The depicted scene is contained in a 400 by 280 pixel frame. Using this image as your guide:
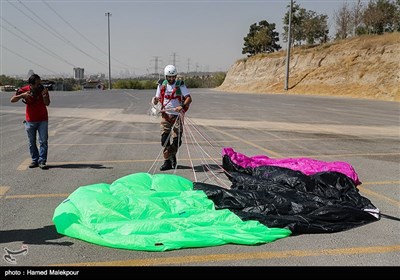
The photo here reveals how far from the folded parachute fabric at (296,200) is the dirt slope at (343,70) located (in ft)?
94.2

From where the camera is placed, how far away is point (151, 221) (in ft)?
13.5

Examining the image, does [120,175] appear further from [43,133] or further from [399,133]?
[399,133]

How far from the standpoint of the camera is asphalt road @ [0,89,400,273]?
3.55 meters

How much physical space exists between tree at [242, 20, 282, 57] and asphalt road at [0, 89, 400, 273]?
180ft

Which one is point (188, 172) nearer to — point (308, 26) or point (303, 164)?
point (303, 164)

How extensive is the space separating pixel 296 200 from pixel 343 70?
38199 millimetres

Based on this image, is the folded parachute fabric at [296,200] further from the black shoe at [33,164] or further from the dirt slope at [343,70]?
the dirt slope at [343,70]

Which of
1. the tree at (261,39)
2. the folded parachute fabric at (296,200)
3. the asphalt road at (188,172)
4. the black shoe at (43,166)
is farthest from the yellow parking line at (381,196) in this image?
the tree at (261,39)

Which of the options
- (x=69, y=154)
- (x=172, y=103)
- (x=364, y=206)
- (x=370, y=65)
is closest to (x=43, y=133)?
(x=69, y=154)

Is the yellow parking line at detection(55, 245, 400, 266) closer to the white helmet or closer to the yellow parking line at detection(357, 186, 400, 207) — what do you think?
the yellow parking line at detection(357, 186, 400, 207)

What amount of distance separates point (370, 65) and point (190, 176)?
117 feet

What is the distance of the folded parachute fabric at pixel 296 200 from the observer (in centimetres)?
425

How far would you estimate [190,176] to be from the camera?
6598 mm

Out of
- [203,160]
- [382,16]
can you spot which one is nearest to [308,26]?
[382,16]
